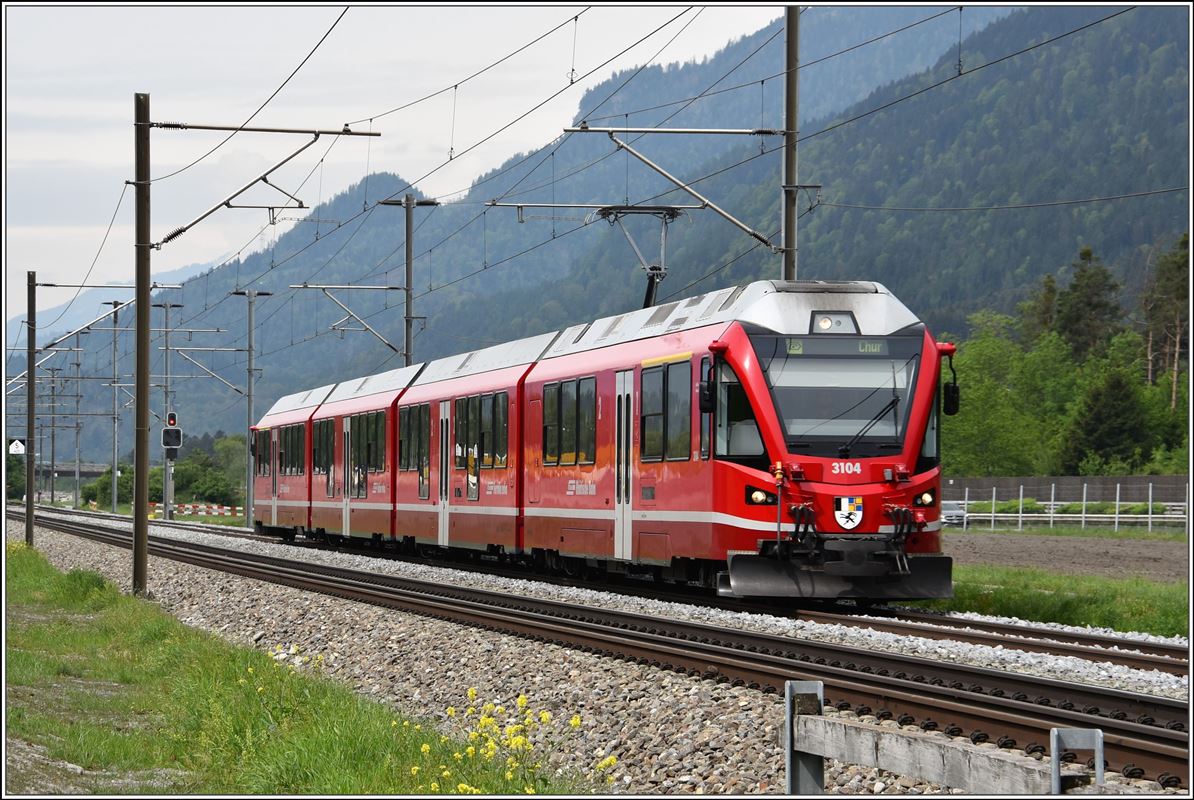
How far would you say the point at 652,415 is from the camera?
20.6 meters

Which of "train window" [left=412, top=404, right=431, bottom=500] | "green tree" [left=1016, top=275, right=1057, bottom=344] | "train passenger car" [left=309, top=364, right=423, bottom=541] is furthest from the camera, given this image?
"green tree" [left=1016, top=275, right=1057, bottom=344]

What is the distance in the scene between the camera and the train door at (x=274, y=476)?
45188mm

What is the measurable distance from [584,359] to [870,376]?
18.7 feet

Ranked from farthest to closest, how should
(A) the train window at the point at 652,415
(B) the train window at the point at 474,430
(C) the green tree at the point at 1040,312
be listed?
(C) the green tree at the point at 1040,312 < (B) the train window at the point at 474,430 < (A) the train window at the point at 652,415

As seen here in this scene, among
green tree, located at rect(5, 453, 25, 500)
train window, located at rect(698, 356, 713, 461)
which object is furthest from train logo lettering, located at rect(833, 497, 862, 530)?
green tree, located at rect(5, 453, 25, 500)

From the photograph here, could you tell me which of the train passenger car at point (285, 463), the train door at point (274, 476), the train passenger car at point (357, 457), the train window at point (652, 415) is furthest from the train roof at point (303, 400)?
the train window at point (652, 415)

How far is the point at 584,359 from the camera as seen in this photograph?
23.4 metres

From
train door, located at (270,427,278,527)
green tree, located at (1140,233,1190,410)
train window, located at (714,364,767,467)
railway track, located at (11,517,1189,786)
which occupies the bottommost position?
railway track, located at (11,517,1189,786)

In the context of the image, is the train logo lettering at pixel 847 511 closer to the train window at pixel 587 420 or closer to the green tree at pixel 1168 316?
the train window at pixel 587 420

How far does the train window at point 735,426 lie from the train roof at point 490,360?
20.5ft

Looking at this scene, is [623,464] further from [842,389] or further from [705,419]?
[842,389]

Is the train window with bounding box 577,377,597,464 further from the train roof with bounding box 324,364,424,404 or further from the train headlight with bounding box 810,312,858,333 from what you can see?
the train roof with bounding box 324,364,424,404

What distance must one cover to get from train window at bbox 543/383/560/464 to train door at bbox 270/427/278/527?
21.8 metres

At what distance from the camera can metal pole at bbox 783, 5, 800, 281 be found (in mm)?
24500
